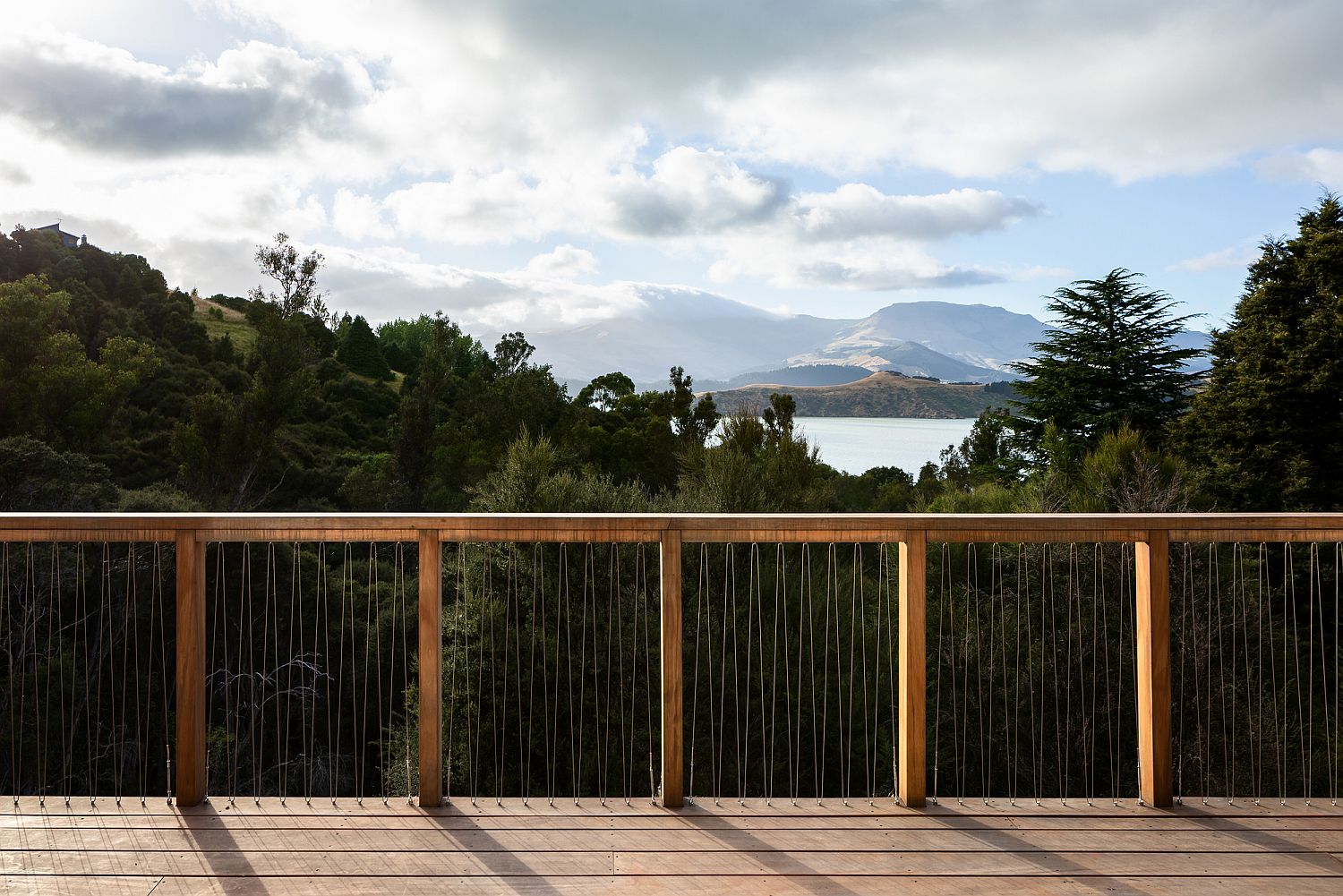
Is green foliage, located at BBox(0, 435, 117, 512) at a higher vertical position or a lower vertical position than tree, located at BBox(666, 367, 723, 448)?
lower

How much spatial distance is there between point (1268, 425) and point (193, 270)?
42.2 m

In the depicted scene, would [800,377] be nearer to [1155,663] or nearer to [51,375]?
[51,375]

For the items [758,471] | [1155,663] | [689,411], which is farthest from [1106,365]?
[1155,663]

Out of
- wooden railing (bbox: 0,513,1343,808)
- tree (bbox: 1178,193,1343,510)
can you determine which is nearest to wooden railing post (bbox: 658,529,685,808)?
wooden railing (bbox: 0,513,1343,808)

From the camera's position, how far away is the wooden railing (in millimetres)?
2619

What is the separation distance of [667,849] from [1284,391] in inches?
829

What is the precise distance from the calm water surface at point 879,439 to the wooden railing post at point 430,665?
55.3ft

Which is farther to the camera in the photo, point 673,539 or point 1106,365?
point 1106,365

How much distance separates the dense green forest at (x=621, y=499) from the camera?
12656mm

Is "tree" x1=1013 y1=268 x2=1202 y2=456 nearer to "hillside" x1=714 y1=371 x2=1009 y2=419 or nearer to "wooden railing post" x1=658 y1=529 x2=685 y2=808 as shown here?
"hillside" x1=714 y1=371 x2=1009 y2=419

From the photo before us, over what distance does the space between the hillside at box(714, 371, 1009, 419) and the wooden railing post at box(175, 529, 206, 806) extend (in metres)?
17.3

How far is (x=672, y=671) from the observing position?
8.74 ft

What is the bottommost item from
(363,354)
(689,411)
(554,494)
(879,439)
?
(554,494)

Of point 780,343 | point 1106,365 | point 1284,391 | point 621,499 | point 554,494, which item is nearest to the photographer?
point 554,494
